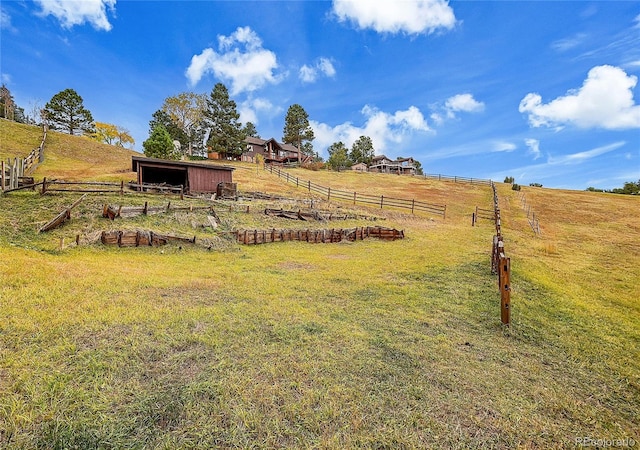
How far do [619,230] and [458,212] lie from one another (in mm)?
11011

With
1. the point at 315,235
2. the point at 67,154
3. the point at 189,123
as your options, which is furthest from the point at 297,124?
the point at 315,235

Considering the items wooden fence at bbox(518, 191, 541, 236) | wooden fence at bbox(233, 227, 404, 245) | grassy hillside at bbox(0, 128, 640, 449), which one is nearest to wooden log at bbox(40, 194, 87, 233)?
grassy hillside at bbox(0, 128, 640, 449)

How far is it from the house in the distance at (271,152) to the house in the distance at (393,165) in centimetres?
1967

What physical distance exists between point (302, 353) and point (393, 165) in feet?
247

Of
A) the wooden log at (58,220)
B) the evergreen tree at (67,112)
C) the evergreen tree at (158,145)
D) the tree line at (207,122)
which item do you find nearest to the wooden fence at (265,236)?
the wooden log at (58,220)

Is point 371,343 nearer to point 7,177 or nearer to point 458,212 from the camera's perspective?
point 7,177

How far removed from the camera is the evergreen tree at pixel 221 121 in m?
55.6

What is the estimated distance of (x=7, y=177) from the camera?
46.9 feet

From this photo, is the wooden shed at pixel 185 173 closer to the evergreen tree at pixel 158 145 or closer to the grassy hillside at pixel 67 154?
the grassy hillside at pixel 67 154

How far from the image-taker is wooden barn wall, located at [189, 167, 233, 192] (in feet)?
75.8

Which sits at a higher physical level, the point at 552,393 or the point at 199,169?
the point at 199,169

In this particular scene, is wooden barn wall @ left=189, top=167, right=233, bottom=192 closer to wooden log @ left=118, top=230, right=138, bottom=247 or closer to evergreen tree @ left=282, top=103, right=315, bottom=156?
wooden log @ left=118, top=230, right=138, bottom=247

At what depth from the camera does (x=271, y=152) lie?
6362 centimetres

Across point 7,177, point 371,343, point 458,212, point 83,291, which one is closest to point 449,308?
point 371,343
